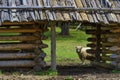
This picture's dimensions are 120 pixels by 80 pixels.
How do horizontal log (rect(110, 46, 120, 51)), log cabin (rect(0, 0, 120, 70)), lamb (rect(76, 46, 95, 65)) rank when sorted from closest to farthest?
log cabin (rect(0, 0, 120, 70))
horizontal log (rect(110, 46, 120, 51))
lamb (rect(76, 46, 95, 65))

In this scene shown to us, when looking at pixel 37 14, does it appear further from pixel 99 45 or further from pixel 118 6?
pixel 99 45

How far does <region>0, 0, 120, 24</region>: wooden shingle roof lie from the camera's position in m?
15.4

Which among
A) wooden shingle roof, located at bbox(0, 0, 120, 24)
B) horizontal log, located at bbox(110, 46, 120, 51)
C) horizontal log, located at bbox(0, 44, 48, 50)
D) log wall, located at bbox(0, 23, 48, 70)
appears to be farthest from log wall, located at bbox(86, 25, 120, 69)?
horizontal log, located at bbox(0, 44, 48, 50)

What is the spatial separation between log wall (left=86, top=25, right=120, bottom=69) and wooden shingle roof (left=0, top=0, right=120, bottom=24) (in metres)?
1.02

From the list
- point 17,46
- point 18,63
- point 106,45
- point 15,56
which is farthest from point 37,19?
point 106,45

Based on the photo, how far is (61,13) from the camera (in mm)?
15859

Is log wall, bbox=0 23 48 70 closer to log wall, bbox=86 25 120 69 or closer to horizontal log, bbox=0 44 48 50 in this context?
horizontal log, bbox=0 44 48 50

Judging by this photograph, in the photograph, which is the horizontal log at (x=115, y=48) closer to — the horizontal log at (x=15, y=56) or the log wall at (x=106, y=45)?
the log wall at (x=106, y=45)

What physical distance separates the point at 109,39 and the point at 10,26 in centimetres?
386

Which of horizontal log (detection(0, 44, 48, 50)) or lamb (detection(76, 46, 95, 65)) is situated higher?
horizontal log (detection(0, 44, 48, 50))

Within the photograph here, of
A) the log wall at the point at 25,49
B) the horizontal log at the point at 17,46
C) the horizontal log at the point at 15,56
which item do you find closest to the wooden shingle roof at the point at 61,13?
the log wall at the point at 25,49

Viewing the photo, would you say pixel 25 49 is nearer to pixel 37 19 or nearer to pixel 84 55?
pixel 37 19

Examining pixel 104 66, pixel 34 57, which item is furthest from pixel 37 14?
pixel 104 66

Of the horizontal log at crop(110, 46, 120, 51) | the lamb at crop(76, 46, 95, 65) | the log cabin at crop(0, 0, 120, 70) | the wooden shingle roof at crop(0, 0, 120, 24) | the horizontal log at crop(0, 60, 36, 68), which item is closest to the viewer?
the wooden shingle roof at crop(0, 0, 120, 24)
